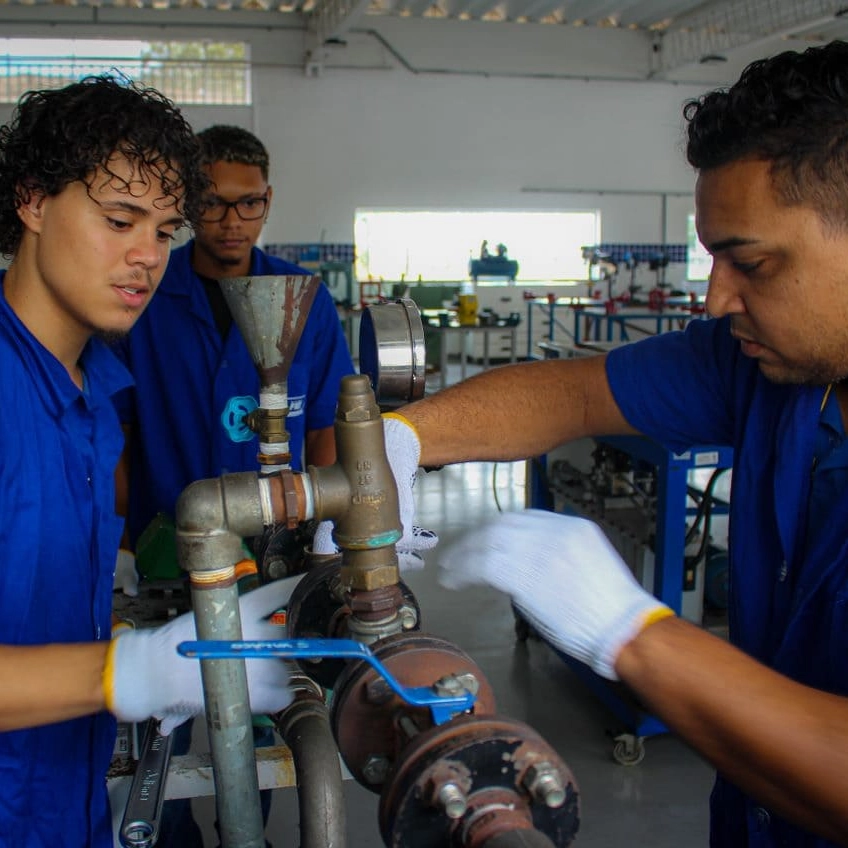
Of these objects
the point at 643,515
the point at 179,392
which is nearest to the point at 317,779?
the point at 179,392

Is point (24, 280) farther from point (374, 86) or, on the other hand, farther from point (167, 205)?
point (374, 86)

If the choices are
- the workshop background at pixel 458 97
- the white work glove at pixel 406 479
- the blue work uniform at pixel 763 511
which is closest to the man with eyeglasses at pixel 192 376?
the white work glove at pixel 406 479

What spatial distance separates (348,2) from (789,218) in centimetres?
692

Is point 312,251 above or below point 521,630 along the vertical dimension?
above

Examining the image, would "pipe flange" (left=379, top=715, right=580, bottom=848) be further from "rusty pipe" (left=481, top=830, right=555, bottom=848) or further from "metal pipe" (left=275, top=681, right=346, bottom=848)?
"metal pipe" (left=275, top=681, right=346, bottom=848)

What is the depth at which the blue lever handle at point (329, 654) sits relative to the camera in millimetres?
649

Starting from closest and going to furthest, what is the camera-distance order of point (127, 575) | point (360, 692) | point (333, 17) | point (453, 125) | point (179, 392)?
point (360, 692)
point (127, 575)
point (179, 392)
point (333, 17)
point (453, 125)

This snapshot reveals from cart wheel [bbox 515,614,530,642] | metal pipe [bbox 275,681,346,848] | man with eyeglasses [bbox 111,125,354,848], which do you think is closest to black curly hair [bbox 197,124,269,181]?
man with eyeglasses [bbox 111,125,354,848]

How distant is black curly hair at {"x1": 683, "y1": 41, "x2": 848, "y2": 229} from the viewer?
0.86 m

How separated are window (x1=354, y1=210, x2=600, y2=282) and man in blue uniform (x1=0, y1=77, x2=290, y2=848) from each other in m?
7.56

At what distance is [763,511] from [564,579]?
12.5 inches

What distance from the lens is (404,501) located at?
1068 millimetres

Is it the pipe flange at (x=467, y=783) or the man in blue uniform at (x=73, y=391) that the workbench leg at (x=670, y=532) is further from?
the pipe flange at (x=467, y=783)

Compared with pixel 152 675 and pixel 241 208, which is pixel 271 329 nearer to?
pixel 152 675
